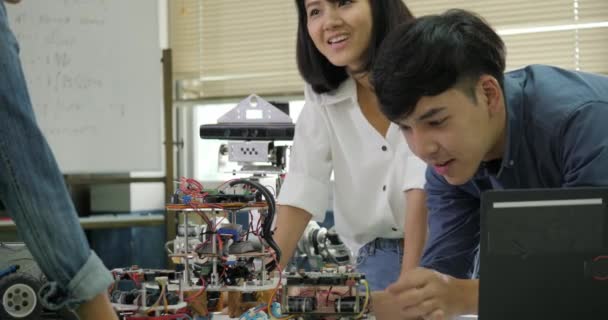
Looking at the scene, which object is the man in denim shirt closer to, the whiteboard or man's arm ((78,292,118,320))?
man's arm ((78,292,118,320))

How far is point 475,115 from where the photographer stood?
3.70 ft

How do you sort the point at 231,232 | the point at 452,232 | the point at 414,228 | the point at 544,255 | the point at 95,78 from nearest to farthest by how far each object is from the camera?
the point at 544,255, the point at 231,232, the point at 452,232, the point at 414,228, the point at 95,78

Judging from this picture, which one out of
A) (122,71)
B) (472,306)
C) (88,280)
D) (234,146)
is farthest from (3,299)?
(122,71)

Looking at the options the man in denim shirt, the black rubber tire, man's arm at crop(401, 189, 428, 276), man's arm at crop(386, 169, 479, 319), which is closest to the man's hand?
the man in denim shirt

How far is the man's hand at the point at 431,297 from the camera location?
1.14m

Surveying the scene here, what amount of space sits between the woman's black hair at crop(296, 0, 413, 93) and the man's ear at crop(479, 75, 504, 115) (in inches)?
22.3

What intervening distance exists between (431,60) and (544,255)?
412mm

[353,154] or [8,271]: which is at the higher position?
[353,154]

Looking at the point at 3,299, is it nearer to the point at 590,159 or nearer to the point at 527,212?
the point at 527,212

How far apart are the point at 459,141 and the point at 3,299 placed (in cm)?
86

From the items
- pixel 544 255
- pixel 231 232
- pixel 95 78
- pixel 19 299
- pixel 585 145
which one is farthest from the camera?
pixel 95 78

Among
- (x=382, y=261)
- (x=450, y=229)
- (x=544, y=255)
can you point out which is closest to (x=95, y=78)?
(x=382, y=261)

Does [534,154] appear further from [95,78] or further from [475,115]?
[95,78]

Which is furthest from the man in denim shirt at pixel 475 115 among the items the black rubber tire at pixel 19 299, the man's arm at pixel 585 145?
the black rubber tire at pixel 19 299
